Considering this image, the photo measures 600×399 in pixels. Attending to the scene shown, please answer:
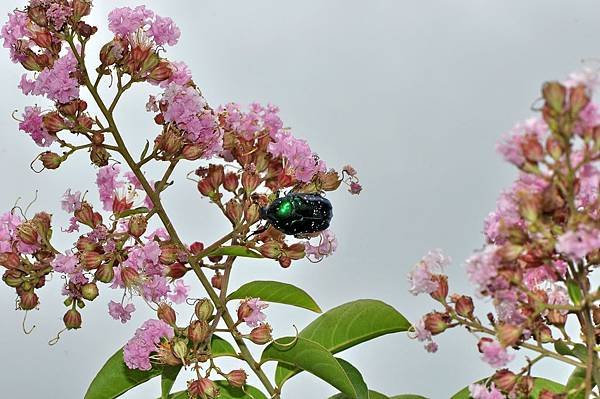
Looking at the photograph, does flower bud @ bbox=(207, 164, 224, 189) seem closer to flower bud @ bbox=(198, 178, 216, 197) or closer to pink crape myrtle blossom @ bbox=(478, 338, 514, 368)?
flower bud @ bbox=(198, 178, 216, 197)

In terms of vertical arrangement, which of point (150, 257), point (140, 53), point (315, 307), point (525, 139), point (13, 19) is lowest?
point (525, 139)

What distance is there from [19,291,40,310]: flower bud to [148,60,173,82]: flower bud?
742mm

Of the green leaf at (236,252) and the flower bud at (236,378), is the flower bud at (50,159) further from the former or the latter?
the flower bud at (236,378)

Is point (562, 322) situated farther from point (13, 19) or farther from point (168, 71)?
point (13, 19)

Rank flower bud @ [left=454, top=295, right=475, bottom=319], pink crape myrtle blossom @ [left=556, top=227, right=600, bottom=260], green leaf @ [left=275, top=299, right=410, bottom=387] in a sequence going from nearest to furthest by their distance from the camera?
pink crape myrtle blossom @ [left=556, top=227, right=600, bottom=260] < flower bud @ [left=454, top=295, right=475, bottom=319] < green leaf @ [left=275, top=299, right=410, bottom=387]

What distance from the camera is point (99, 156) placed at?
2627 mm

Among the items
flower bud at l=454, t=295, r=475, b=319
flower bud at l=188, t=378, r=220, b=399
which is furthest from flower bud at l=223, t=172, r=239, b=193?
flower bud at l=454, t=295, r=475, b=319

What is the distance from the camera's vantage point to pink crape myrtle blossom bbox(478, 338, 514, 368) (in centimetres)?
158

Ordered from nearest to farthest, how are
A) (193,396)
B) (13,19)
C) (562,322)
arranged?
1. (562,322)
2. (193,396)
3. (13,19)

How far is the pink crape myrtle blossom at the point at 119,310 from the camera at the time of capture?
2.71m

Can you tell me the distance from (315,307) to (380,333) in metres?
0.29

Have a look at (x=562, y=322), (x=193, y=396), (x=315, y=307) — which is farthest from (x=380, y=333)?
(x=562, y=322)

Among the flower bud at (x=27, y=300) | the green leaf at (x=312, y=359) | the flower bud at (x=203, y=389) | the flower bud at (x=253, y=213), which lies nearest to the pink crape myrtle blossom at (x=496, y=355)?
the green leaf at (x=312, y=359)

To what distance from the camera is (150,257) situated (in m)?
2.51
